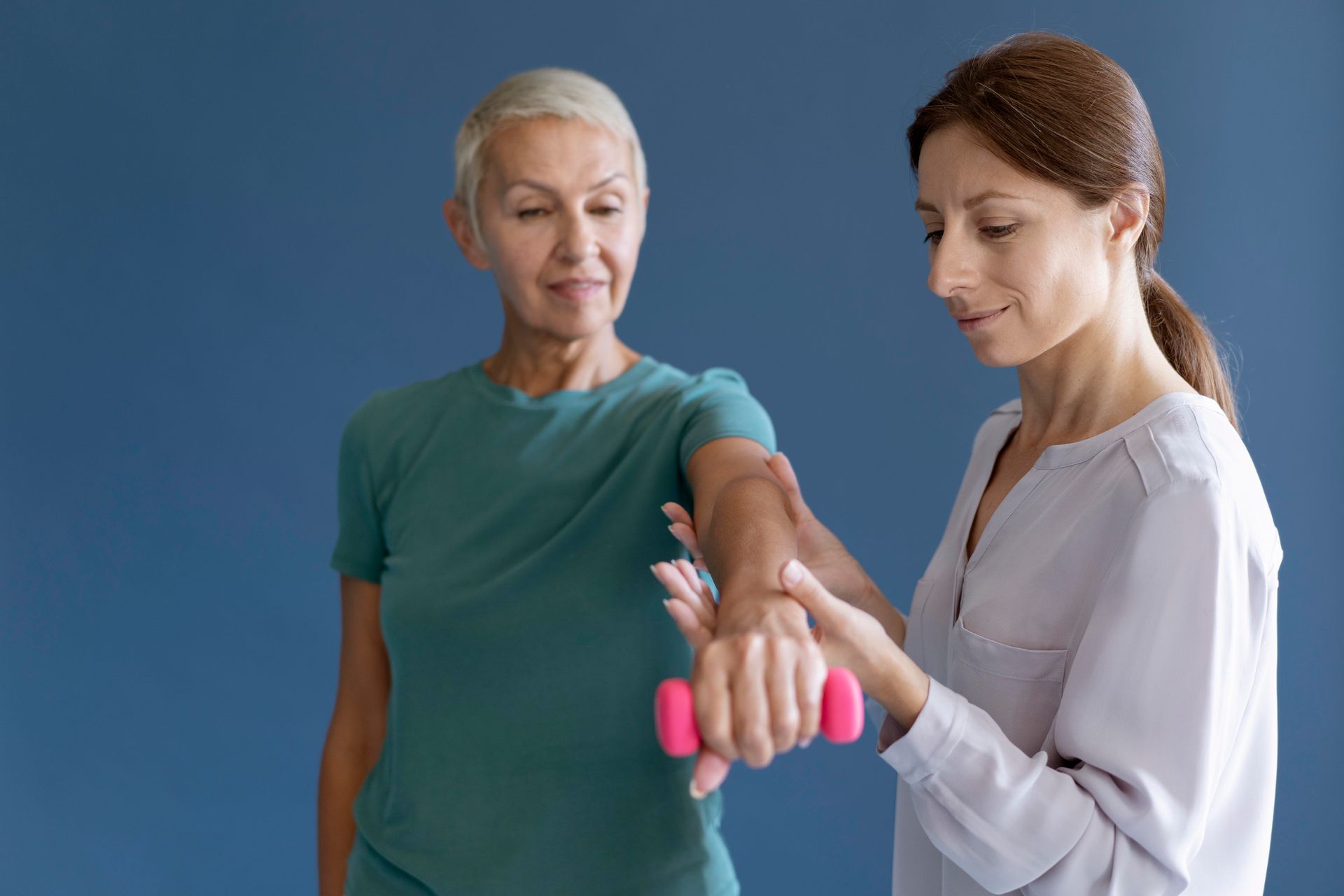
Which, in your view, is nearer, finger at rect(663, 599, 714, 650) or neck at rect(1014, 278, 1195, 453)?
finger at rect(663, 599, 714, 650)

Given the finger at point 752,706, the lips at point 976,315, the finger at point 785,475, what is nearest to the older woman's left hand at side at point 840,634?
the finger at point 752,706

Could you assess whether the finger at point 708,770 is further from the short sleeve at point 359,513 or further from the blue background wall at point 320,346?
the blue background wall at point 320,346

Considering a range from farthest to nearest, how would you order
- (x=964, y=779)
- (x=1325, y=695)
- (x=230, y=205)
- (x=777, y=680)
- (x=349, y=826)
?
A: (x=230, y=205)
(x=1325, y=695)
(x=349, y=826)
(x=964, y=779)
(x=777, y=680)

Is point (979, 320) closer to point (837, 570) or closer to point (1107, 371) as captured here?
point (1107, 371)

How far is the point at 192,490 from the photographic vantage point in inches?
90.3

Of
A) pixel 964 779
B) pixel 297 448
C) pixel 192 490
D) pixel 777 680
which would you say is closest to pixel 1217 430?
pixel 964 779

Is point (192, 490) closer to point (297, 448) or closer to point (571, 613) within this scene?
point (297, 448)

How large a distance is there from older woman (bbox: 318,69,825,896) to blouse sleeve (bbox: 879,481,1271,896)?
32 cm

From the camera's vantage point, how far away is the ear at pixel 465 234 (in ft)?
4.47

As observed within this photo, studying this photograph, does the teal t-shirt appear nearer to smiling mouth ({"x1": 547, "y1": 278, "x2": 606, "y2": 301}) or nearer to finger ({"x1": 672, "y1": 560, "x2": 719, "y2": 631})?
smiling mouth ({"x1": 547, "y1": 278, "x2": 606, "y2": 301})

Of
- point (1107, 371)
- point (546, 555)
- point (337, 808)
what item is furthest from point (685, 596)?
point (337, 808)

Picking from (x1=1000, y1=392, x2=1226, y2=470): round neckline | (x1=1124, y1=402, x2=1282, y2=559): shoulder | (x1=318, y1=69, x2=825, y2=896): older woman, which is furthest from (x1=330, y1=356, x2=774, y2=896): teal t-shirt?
(x1=1124, y1=402, x2=1282, y2=559): shoulder

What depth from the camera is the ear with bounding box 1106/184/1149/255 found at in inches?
40.4

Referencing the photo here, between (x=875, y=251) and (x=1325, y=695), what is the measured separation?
1209mm
